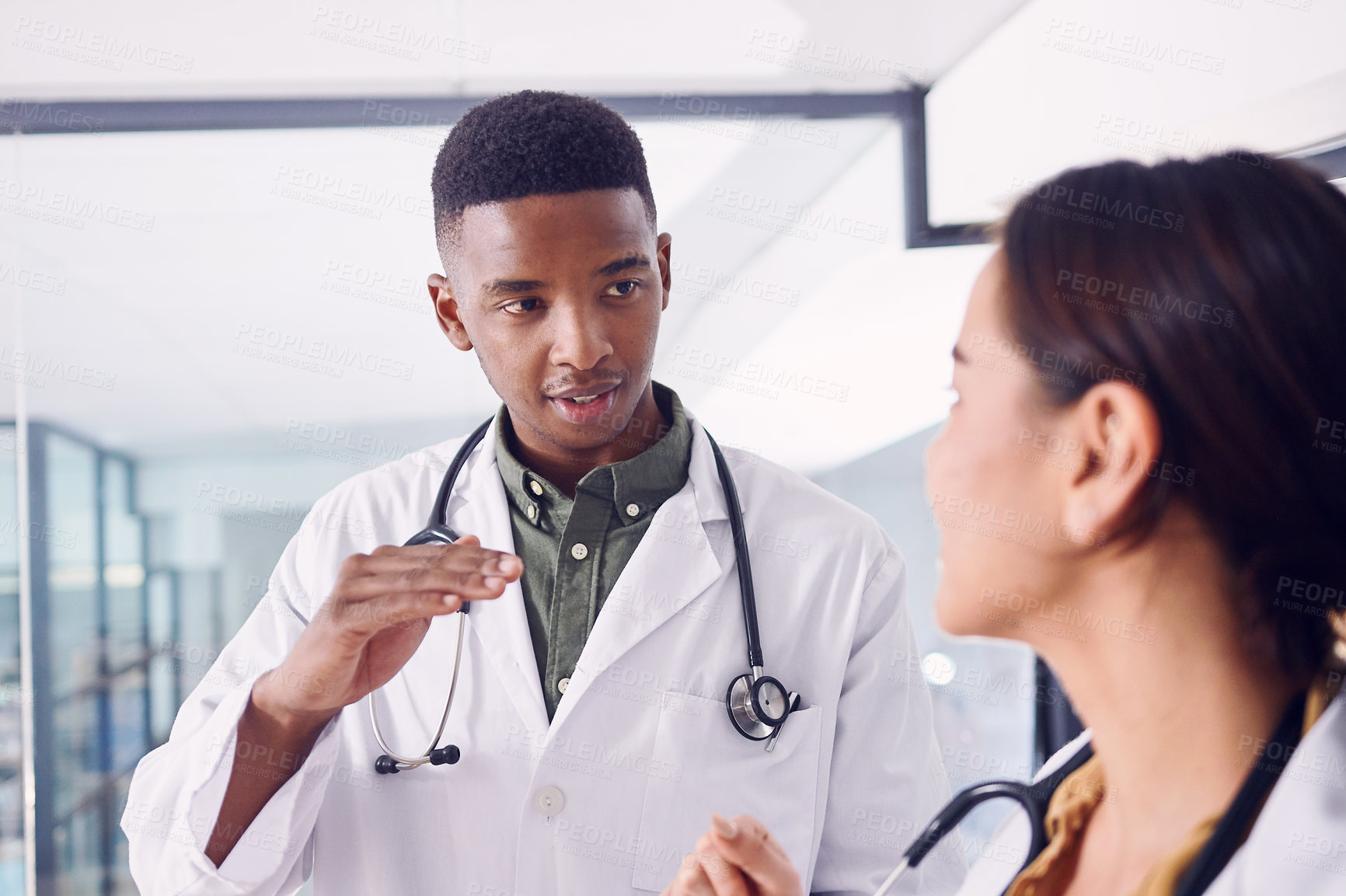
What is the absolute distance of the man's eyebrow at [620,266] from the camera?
42.9 inches

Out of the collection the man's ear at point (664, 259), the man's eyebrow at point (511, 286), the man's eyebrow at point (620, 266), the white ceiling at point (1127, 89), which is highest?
the white ceiling at point (1127, 89)

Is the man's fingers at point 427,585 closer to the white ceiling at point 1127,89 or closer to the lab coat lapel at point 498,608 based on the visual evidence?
the lab coat lapel at point 498,608

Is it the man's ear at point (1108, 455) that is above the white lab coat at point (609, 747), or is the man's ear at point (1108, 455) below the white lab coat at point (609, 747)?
above

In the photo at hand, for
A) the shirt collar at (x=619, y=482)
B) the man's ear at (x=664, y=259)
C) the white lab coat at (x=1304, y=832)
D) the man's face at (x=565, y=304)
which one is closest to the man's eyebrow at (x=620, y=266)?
the man's face at (x=565, y=304)

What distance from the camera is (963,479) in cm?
A: 67

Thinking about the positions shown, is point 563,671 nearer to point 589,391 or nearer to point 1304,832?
point 589,391

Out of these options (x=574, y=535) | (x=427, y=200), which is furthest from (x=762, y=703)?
(x=427, y=200)

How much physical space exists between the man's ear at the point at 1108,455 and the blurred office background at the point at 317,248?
1.56 m

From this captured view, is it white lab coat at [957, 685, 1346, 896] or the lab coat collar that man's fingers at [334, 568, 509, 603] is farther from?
white lab coat at [957, 685, 1346, 896]

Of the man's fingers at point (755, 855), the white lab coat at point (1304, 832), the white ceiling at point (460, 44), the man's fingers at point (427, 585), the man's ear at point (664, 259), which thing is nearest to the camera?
the white lab coat at point (1304, 832)

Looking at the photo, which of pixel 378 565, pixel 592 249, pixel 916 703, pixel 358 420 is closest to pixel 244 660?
pixel 378 565

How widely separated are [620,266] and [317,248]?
1.28 m

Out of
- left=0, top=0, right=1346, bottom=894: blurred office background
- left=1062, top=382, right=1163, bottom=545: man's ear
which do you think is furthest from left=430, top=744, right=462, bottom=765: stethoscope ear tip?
left=0, top=0, right=1346, bottom=894: blurred office background

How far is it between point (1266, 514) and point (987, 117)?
174cm
